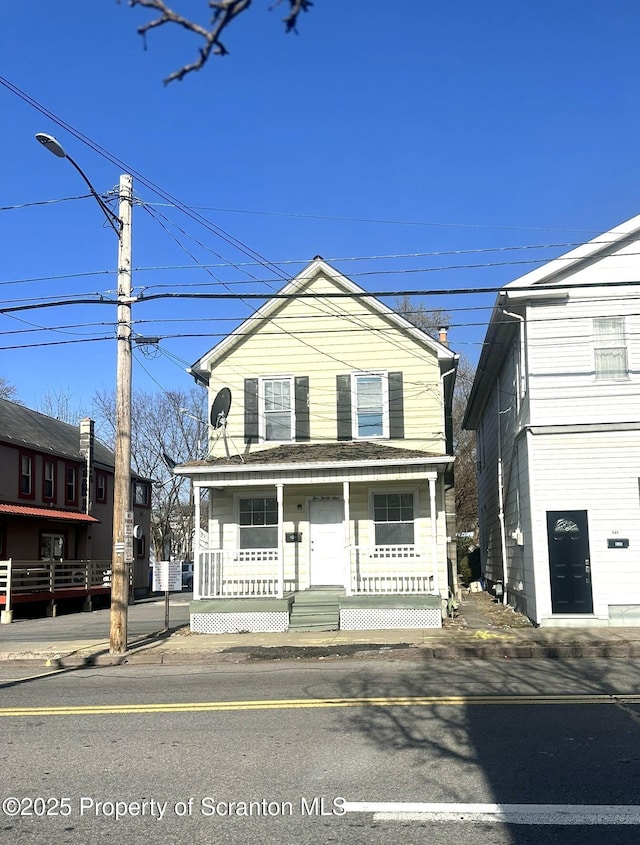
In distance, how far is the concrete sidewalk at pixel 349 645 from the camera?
12453 millimetres

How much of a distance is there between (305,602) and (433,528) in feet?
10.6

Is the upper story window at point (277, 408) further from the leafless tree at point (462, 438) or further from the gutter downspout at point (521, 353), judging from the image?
the leafless tree at point (462, 438)

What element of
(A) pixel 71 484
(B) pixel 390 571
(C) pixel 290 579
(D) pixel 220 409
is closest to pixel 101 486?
(A) pixel 71 484

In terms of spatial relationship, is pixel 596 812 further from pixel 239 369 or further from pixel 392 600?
pixel 239 369

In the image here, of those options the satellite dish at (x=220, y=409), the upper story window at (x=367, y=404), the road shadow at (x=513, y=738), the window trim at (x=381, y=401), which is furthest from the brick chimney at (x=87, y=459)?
the road shadow at (x=513, y=738)

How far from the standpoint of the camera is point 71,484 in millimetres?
31266

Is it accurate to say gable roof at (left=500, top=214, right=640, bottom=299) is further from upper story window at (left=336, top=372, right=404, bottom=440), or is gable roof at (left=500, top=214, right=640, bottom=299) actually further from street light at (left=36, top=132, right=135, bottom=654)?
street light at (left=36, top=132, right=135, bottom=654)

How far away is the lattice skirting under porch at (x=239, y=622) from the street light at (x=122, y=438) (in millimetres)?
2532

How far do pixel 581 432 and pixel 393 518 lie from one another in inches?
188

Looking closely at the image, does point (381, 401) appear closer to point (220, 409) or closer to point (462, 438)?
point (220, 409)

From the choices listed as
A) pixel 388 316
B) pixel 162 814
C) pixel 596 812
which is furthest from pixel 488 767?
pixel 388 316

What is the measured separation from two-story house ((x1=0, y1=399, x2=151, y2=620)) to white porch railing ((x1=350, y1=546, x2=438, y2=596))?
1150cm

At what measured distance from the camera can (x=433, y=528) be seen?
1653 cm

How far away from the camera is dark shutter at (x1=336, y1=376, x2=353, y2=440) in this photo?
714 inches
